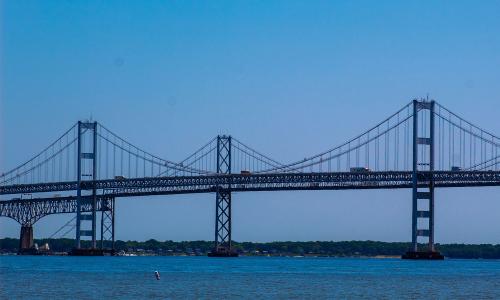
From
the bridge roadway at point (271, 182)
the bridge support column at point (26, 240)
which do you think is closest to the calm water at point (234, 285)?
the bridge roadway at point (271, 182)

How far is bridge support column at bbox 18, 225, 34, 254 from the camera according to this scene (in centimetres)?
10369

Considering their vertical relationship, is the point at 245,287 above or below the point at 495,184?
below

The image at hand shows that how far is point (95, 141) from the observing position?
94.9m

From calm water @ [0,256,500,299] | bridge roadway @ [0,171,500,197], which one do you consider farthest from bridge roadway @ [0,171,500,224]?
calm water @ [0,256,500,299]

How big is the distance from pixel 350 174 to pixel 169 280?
3057 cm

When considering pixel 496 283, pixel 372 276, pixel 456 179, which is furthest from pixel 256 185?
pixel 496 283

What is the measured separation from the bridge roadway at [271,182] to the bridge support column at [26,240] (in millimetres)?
7083

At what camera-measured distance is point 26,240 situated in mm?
106625

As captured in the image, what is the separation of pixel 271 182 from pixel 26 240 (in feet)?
90.5

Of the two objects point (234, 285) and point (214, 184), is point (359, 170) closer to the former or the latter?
point (214, 184)

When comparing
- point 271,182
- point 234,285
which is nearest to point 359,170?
point 271,182

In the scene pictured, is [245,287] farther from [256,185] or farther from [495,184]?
[256,185]

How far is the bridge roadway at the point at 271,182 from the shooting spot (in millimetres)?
78750

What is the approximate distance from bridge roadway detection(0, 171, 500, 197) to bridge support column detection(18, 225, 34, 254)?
708 cm
